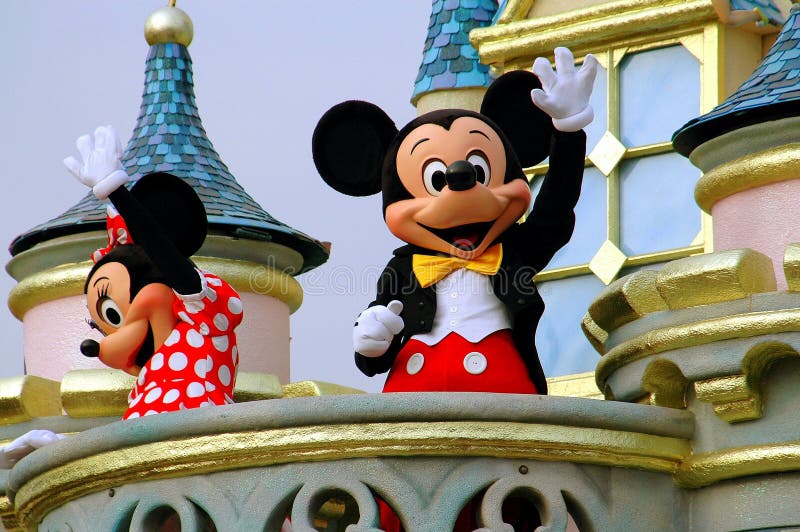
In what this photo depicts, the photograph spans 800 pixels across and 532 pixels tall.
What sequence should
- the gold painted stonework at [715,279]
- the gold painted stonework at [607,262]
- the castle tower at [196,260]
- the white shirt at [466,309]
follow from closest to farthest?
the gold painted stonework at [715,279] → the white shirt at [466,309] → the gold painted stonework at [607,262] → the castle tower at [196,260]

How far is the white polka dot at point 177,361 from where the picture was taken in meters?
6.45

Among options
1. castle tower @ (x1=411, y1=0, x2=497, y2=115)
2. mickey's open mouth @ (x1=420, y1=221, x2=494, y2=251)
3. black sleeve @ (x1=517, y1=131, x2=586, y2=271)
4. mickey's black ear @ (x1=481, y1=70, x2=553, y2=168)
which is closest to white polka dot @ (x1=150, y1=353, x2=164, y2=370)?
mickey's open mouth @ (x1=420, y1=221, x2=494, y2=251)

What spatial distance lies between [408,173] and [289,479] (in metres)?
1.18

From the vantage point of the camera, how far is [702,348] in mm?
5879

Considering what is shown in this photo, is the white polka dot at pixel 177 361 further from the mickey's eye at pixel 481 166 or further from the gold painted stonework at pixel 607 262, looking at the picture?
the gold painted stonework at pixel 607 262

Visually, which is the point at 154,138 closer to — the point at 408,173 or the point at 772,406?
the point at 408,173

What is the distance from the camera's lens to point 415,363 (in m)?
6.28

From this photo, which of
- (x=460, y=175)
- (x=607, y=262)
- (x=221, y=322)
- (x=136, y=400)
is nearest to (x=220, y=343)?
(x=221, y=322)

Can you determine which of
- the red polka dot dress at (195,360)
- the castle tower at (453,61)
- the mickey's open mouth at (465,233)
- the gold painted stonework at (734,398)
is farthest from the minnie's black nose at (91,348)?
the castle tower at (453,61)

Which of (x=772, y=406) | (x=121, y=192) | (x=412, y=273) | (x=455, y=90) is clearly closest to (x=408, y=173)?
(x=412, y=273)

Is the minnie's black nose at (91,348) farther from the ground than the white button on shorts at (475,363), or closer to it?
farther from the ground

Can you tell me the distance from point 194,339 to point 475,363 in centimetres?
93

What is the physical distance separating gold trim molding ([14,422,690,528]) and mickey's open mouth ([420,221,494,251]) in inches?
35.8

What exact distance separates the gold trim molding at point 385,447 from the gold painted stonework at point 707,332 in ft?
0.91
